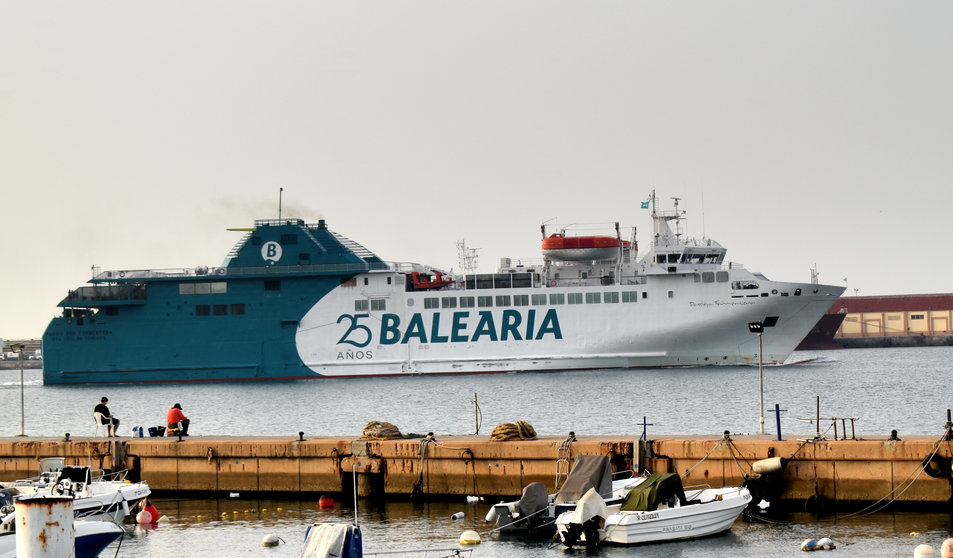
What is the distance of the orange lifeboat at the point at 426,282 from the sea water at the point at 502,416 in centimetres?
465

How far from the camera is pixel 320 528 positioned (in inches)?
586

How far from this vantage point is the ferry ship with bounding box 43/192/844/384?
63250 millimetres

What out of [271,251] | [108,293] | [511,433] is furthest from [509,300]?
[511,433]

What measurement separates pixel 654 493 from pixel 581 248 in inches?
1835

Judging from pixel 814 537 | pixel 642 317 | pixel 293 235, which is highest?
pixel 293 235

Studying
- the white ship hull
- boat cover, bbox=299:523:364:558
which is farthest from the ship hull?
boat cover, bbox=299:523:364:558

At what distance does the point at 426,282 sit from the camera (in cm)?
6688

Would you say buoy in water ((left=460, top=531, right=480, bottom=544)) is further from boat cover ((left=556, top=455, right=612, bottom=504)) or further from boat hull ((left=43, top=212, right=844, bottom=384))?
boat hull ((left=43, top=212, right=844, bottom=384))

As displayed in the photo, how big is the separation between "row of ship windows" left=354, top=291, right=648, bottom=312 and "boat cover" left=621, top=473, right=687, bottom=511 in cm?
4439

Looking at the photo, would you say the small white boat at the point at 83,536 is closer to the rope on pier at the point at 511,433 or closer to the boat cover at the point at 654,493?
the boat cover at the point at 654,493

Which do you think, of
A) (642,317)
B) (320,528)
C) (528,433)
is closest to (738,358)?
(642,317)

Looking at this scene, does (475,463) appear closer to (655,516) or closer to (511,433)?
(511,433)

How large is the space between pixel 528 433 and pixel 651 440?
243 cm

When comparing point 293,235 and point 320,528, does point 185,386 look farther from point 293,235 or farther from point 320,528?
point 320,528
